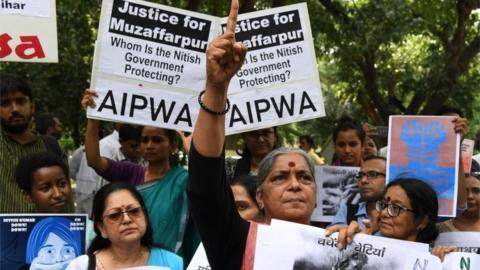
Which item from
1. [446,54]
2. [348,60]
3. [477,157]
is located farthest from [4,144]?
[446,54]

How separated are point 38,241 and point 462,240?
6.18ft

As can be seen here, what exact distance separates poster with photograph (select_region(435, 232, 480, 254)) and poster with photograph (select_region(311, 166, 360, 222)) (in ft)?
3.81

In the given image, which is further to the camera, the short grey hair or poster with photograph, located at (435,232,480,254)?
poster with photograph, located at (435,232,480,254)

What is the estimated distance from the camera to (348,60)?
38.5ft

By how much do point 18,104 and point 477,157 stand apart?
302 cm

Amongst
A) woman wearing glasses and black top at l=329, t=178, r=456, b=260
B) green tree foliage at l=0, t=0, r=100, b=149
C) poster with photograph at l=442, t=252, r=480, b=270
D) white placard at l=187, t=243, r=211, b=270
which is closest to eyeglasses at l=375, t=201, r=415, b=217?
woman wearing glasses and black top at l=329, t=178, r=456, b=260

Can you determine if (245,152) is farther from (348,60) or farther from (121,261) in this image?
(348,60)

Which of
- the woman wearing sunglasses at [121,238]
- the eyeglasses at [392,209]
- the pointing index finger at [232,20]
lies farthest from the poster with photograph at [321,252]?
the woman wearing sunglasses at [121,238]

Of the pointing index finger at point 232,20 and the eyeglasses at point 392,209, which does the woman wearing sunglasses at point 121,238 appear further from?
the pointing index finger at point 232,20

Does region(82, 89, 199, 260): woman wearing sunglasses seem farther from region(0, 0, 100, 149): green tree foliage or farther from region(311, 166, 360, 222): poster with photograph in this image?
region(0, 0, 100, 149): green tree foliage

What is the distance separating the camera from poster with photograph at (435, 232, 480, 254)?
3.50 metres

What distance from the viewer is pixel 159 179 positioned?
4117mm

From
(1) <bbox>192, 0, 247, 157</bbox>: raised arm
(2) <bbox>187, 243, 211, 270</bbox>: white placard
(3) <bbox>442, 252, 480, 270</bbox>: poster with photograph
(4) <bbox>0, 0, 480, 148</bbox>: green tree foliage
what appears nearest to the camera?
(1) <bbox>192, 0, 247, 157</bbox>: raised arm

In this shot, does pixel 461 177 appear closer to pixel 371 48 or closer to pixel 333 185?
pixel 333 185
